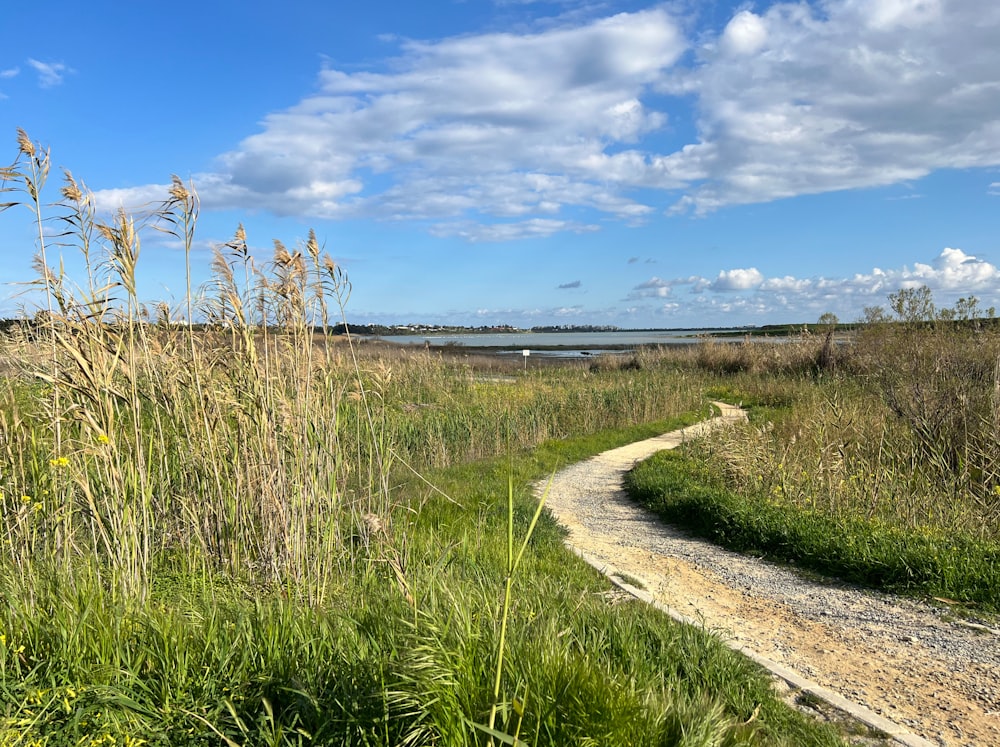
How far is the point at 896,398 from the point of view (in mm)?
10930

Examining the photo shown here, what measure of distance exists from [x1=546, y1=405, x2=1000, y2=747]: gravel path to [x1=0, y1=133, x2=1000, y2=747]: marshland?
17.9 inches

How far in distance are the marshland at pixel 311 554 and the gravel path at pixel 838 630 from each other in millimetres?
456

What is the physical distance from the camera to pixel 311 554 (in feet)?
15.0

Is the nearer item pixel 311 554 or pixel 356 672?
pixel 356 672

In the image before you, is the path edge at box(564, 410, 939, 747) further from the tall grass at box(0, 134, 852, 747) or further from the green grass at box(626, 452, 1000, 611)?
the green grass at box(626, 452, 1000, 611)

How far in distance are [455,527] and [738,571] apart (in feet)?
9.22

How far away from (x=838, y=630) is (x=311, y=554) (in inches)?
154

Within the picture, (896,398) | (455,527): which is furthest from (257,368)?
(896,398)

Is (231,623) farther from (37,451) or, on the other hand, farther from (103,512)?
(37,451)

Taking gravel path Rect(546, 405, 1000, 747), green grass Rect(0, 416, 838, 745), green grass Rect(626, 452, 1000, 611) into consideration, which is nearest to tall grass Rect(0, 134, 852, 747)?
green grass Rect(0, 416, 838, 745)

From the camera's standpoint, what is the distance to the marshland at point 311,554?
2691 millimetres

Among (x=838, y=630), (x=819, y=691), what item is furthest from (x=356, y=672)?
(x=838, y=630)

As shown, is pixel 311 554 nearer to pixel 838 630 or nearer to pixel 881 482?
pixel 838 630

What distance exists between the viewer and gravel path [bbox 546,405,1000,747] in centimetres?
395
